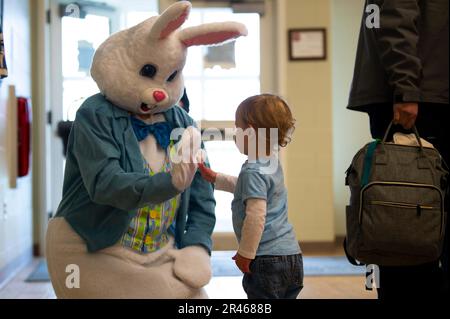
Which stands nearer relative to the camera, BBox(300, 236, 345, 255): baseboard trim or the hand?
the hand

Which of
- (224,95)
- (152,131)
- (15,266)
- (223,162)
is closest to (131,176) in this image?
(152,131)

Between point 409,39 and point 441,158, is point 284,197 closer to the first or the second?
point 441,158

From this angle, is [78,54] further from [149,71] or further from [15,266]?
[149,71]

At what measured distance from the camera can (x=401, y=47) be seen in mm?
1443

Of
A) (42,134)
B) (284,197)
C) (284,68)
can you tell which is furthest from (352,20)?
(284,197)

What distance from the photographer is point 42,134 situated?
11.5ft

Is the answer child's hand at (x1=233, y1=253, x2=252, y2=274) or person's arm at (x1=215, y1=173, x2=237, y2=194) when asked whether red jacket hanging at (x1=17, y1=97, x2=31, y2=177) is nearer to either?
person's arm at (x1=215, y1=173, x2=237, y2=194)

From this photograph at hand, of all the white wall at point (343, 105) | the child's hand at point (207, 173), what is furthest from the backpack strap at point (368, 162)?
the white wall at point (343, 105)

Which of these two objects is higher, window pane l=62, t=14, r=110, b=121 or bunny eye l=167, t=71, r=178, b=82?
window pane l=62, t=14, r=110, b=121

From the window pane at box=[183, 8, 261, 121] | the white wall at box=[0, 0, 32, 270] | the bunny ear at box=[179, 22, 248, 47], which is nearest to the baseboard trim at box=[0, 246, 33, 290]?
the white wall at box=[0, 0, 32, 270]

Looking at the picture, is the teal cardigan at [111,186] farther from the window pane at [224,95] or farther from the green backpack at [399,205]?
the window pane at [224,95]

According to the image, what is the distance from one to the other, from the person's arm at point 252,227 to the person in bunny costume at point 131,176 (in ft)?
0.34

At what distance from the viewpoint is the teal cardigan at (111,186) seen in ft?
3.73

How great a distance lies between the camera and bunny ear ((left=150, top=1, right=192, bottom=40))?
123 cm
